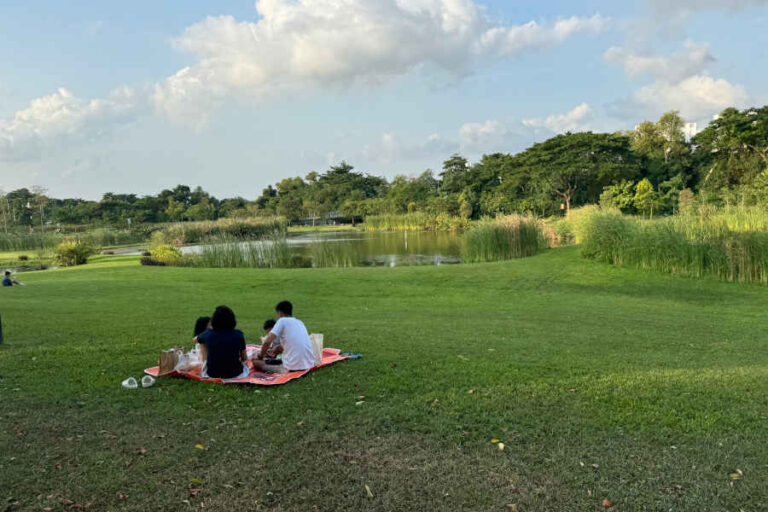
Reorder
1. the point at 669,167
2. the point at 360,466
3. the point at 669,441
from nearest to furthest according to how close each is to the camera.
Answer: the point at 360,466 < the point at 669,441 < the point at 669,167

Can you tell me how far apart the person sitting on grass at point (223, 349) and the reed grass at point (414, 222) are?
139ft

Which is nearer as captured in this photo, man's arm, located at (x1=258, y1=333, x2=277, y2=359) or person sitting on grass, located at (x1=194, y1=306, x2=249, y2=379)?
person sitting on grass, located at (x1=194, y1=306, x2=249, y2=379)

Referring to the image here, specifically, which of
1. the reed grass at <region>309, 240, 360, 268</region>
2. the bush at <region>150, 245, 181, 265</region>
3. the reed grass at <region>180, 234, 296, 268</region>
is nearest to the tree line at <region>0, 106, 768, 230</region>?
the reed grass at <region>309, 240, 360, 268</region>

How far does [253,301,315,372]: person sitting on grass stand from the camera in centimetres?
561

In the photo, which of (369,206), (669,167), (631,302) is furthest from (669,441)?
(369,206)

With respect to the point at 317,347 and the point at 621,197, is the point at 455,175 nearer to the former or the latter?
the point at 621,197

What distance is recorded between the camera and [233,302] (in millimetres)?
11625

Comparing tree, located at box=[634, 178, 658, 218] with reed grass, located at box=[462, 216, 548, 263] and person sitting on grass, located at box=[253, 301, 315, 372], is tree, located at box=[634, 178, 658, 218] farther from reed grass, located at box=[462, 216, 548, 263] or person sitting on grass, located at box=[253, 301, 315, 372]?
person sitting on grass, located at box=[253, 301, 315, 372]

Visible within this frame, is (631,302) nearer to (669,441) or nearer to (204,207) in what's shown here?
(669,441)

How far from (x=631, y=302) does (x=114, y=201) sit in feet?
202

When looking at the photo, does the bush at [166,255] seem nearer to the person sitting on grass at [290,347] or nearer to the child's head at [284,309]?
the child's head at [284,309]

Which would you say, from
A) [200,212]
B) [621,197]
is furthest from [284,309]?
[200,212]

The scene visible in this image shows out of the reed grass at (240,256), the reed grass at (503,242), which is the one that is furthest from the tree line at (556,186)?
the reed grass at (240,256)

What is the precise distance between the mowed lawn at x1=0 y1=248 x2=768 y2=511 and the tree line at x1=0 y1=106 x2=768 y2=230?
922 inches
